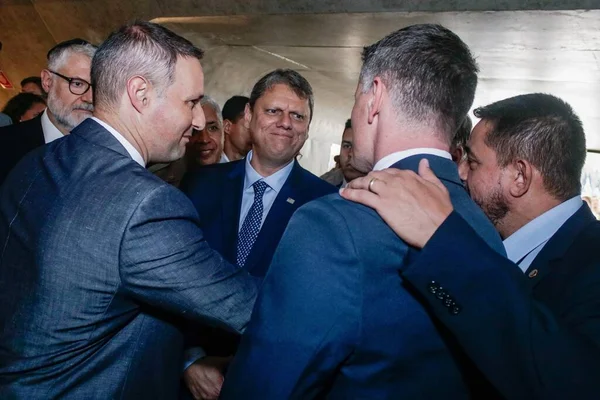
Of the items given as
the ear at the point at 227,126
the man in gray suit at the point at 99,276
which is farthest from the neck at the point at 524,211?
the ear at the point at 227,126

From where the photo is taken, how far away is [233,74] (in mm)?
5949

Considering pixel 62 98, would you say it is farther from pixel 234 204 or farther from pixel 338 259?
pixel 338 259

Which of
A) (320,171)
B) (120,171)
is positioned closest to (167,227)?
(120,171)

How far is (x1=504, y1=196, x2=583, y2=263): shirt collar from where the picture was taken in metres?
1.77

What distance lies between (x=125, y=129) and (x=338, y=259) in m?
0.83

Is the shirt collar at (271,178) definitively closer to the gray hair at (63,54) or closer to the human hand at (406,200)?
the gray hair at (63,54)

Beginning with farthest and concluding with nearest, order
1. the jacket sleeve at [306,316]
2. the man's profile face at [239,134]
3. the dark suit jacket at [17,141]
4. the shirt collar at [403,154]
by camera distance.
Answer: the man's profile face at [239,134] < the dark suit jacket at [17,141] < the shirt collar at [403,154] < the jacket sleeve at [306,316]

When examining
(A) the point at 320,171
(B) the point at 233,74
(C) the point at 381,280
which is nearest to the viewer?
(C) the point at 381,280

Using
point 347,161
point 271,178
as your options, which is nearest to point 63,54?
point 271,178

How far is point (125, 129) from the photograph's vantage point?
157 cm

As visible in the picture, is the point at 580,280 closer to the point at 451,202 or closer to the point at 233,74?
the point at 451,202

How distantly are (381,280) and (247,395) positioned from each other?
0.34 meters

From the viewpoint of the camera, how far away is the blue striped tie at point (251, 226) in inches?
98.7

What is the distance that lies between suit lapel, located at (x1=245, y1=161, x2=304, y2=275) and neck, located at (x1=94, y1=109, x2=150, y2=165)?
96cm
